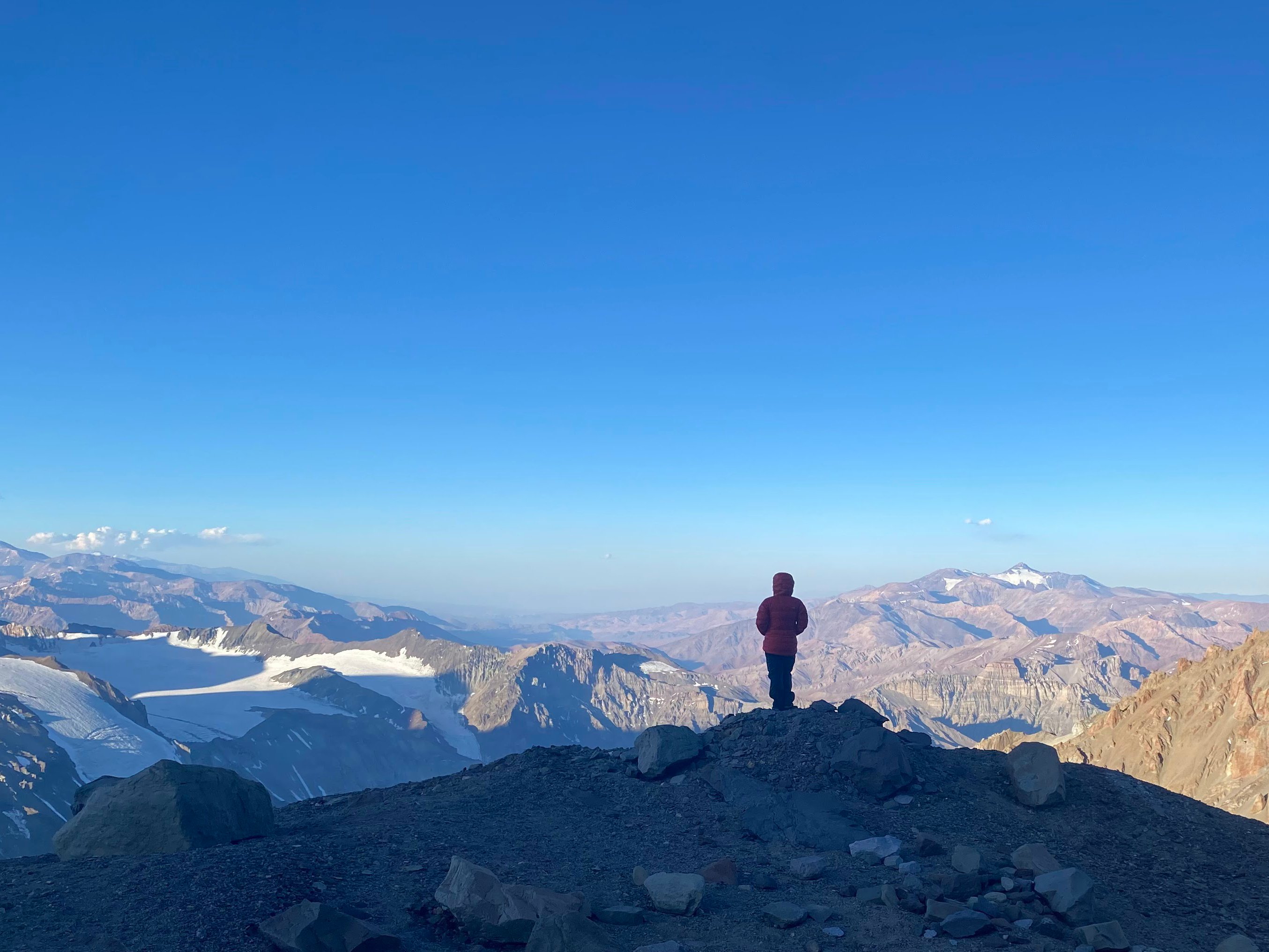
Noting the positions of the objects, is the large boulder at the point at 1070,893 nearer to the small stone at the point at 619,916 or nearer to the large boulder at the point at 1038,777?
the large boulder at the point at 1038,777

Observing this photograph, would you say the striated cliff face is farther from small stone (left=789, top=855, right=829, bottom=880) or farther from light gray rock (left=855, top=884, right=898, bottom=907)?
light gray rock (left=855, top=884, right=898, bottom=907)

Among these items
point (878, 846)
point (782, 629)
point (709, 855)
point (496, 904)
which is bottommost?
point (709, 855)

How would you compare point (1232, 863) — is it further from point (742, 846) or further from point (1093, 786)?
point (742, 846)

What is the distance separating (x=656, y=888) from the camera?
9062 mm

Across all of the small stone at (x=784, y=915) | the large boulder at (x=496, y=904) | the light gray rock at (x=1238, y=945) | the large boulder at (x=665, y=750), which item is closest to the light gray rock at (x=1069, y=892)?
the light gray rock at (x=1238, y=945)

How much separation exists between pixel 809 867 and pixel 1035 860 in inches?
122

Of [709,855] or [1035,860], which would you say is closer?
[1035,860]

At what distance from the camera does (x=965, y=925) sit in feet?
27.5

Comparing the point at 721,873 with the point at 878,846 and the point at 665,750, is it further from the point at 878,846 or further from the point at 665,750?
the point at 665,750

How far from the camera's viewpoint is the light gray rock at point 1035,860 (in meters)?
10.3

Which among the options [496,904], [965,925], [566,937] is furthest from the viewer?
[965,925]

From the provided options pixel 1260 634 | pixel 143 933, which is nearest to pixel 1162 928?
pixel 143 933

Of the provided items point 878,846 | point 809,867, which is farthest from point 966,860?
point 809,867

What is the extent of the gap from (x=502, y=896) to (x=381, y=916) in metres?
1.42
